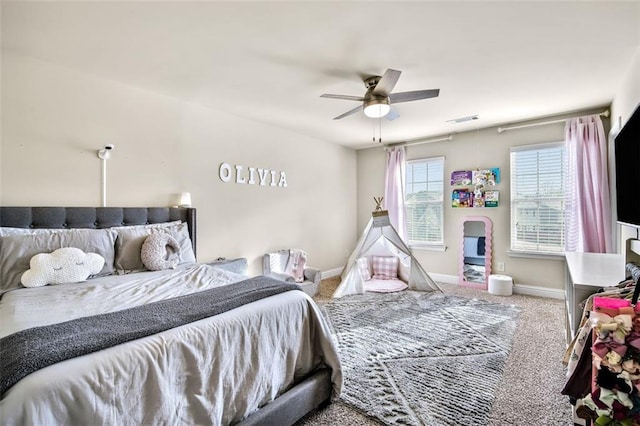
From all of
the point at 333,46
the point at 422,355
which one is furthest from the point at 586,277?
the point at 333,46

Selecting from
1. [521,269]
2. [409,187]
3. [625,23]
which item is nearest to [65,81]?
[625,23]

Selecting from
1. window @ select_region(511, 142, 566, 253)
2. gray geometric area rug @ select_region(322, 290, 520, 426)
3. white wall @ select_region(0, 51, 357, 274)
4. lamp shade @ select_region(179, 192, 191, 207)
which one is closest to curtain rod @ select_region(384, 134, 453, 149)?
window @ select_region(511, 142, 566, 253)

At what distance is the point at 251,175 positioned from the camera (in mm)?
4152

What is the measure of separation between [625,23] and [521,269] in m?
3.29

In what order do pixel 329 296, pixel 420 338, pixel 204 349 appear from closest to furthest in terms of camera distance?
pixel 204 349 → pixel 420 338 → pixel 329 296

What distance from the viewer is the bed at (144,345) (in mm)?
1008

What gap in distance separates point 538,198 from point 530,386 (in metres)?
3.06

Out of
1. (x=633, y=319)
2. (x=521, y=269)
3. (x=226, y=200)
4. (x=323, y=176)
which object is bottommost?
(x=521, y=269)

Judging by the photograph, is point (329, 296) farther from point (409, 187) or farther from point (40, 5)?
point (40, 5)

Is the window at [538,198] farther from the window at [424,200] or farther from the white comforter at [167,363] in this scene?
the white comforter at [167,363]

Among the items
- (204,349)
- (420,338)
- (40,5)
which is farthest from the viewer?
(420,338)

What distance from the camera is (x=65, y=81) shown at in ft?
8.68

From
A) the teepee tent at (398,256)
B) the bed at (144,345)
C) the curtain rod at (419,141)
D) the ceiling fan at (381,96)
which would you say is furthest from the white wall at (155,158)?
the ceiling fan at (381,96)

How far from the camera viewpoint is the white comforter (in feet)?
3.22
